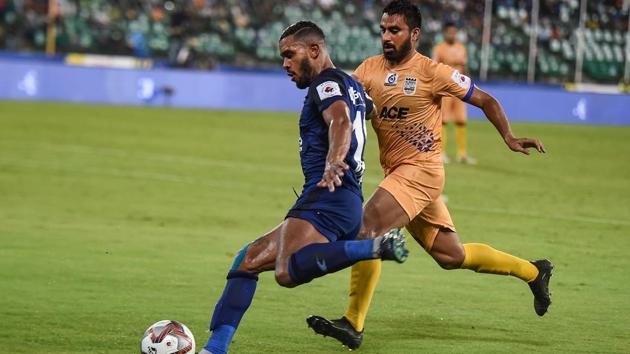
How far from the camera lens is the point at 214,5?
35062 millimetres

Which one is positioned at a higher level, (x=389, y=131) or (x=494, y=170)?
(x=389, y=131)

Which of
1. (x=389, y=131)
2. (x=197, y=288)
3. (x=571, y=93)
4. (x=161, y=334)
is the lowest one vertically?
(x=571, y=93)

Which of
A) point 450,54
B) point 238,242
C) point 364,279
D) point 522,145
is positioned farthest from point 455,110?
point 364,279

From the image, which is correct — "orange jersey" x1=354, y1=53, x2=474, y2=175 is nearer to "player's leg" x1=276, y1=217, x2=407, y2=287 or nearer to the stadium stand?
"player's leg" x1=276, y1=217, x2=407, y2=287

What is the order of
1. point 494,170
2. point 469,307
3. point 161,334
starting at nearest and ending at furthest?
point 161,334, point 469,307, point 494,170

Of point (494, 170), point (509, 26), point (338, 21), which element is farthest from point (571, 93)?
point (494, 170)

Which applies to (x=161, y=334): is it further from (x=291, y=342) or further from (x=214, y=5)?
(x=214, y=5)

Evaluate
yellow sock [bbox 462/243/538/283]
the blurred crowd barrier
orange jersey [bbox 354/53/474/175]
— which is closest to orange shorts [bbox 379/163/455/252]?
orange jersey [bbox 354/53/474/175]

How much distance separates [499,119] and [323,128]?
5.74 ft

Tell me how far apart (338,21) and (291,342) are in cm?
2800

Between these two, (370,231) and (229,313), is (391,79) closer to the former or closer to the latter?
(370,231)

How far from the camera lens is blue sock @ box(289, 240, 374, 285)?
631 cm

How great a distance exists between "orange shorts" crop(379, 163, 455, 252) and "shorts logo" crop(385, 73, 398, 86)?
56 centimetres

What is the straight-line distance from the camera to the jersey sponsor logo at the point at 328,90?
6.50 meters
